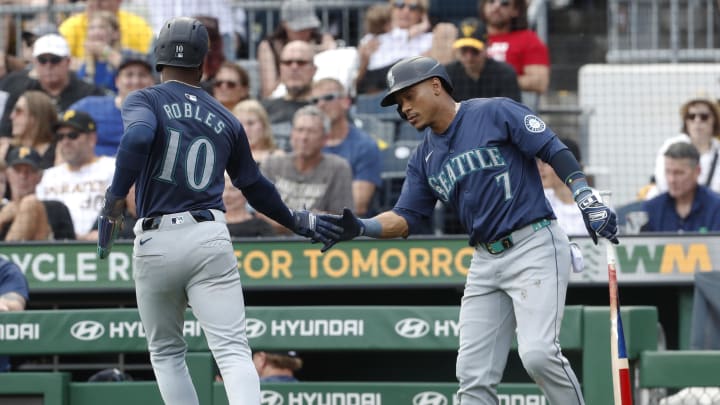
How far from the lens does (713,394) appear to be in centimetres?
679

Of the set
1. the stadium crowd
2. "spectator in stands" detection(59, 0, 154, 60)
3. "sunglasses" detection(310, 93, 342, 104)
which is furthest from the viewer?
"spectator in stands" detection(59, 0, 154, 60)

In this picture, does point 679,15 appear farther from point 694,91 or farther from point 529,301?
point 529,301

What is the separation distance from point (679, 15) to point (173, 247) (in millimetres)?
7274

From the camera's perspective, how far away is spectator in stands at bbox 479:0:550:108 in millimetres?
10094

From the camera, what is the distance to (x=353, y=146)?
30.0 feet

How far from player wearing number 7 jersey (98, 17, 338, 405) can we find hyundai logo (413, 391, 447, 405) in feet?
5.30

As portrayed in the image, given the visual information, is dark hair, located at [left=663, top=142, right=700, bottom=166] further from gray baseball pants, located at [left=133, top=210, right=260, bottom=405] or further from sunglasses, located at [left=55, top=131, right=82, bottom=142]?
sunglasses, located at [left=55, top=131, right=82, bottom=142]

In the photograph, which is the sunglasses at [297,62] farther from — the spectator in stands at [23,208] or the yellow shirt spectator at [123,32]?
the spectator in stands at [23,208]

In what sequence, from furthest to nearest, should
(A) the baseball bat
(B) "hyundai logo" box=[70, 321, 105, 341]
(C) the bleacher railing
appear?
(C) the bleacher railing < (B) "hyundai logo" box=[70, 321, 105, 341] < (A) the baseball bat

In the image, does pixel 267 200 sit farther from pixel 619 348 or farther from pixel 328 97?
pixel 328 97

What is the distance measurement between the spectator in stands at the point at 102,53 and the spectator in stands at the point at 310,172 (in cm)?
261

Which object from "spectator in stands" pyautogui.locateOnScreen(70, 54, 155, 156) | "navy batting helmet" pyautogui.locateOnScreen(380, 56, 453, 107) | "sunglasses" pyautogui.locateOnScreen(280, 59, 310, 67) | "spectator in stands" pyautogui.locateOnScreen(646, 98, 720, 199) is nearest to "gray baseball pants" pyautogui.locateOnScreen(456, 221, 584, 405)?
"navy batting helmet" pyautogui.locateOnScreen(380, 56, 453, 107)

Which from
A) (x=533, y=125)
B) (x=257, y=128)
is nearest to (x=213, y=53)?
(x=257, y=128)

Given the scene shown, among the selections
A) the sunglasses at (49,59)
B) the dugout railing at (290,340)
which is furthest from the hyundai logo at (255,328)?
the sunglasses at (49,59)
